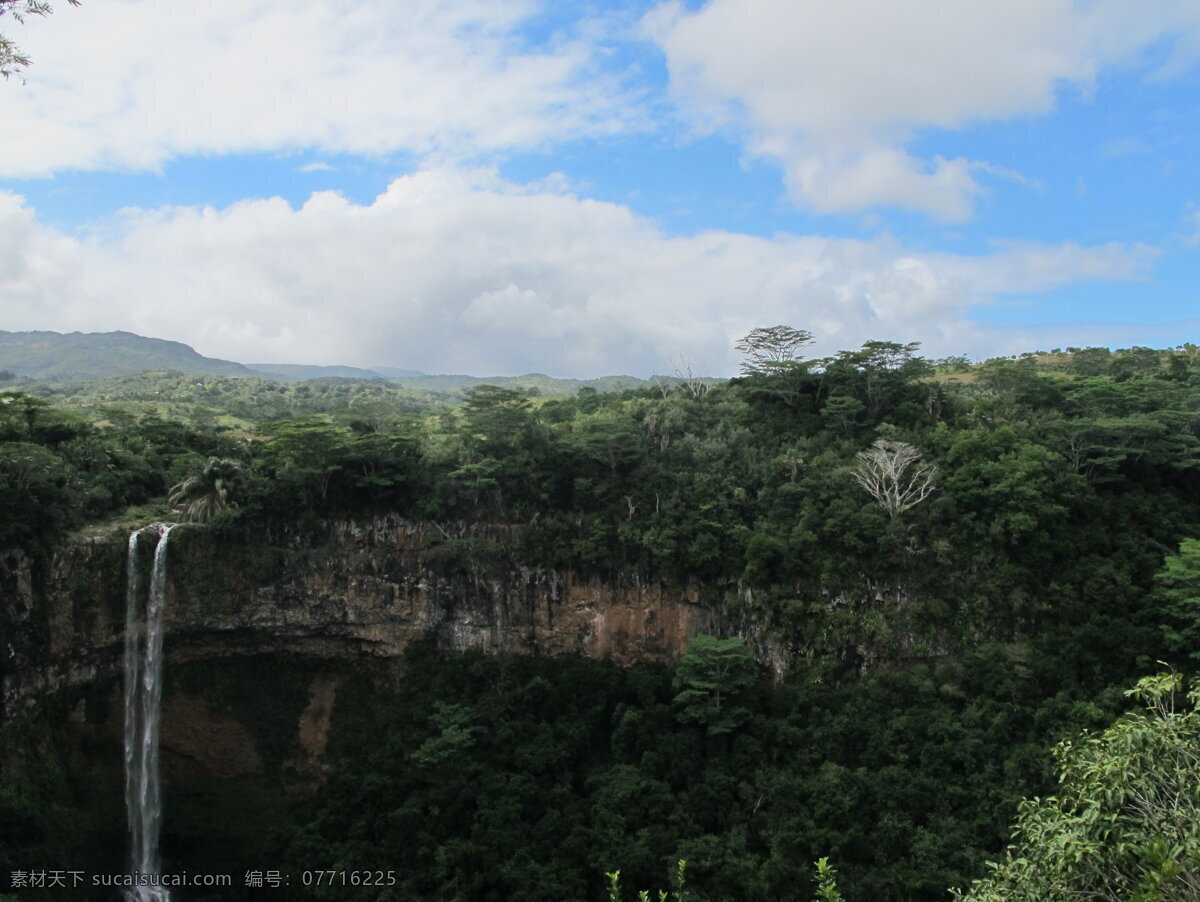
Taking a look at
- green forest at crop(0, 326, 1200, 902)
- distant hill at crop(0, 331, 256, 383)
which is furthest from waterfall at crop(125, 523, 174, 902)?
distant hill at crop(0, 331, 256, 383)

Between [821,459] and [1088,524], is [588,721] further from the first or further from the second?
[1088,524]

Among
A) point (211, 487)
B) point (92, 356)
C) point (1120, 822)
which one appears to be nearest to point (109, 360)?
point (92, 356)

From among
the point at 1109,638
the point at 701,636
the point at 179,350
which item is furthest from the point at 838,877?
the point at 179,350

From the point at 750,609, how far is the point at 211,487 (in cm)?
1798

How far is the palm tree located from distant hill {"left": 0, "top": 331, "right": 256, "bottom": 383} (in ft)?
373

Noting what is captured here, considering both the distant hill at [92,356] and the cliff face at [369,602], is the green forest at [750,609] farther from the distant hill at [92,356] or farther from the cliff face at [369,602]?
the distant hill at [92,356]

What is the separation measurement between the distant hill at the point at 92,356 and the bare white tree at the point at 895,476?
126 meters

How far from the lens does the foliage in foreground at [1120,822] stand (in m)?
7.92

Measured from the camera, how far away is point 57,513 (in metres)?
24.1

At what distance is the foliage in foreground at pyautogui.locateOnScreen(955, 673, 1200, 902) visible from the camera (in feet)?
26.0

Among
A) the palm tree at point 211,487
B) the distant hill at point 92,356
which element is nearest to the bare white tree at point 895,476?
the palm tree at point 211,487

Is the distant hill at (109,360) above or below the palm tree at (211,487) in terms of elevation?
above

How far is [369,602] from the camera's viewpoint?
1088 inches

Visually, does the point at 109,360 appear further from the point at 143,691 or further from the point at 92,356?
the point at 143,691
